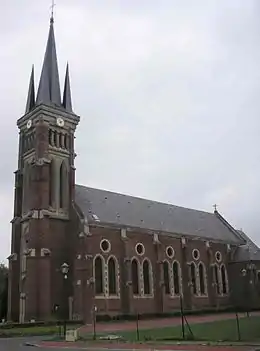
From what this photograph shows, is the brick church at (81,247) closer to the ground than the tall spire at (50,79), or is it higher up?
closer to the ground

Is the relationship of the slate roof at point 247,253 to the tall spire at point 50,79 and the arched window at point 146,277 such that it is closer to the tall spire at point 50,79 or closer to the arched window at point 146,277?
the arched window at point 146,277

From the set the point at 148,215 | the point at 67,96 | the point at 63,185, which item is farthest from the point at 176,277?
the point at 67,96

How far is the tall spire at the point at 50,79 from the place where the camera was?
61.3m

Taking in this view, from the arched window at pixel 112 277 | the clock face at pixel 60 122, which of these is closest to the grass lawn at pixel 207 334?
the arched window at pixel 112 277

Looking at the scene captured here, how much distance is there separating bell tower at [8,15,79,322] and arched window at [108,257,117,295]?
563 centimetres

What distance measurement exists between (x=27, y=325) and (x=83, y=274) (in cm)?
885

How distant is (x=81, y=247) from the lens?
53.4 metres

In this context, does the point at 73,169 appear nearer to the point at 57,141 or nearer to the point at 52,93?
the point at 57,141

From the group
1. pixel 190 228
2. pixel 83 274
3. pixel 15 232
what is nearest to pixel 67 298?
pixel 83 274

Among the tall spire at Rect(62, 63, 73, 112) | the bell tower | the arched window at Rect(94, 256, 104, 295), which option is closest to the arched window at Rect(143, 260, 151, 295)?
the arched window at Rect(94, 256, 104, 295)

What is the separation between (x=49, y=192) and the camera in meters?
56.4

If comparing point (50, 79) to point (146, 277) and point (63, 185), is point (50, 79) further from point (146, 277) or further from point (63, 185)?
point (146, 277)

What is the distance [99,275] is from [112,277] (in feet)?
6.45

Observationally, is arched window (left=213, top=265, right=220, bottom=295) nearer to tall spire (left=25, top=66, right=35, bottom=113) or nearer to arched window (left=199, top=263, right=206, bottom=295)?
arched window (left=199, top=263, right=206, bottom=295)
